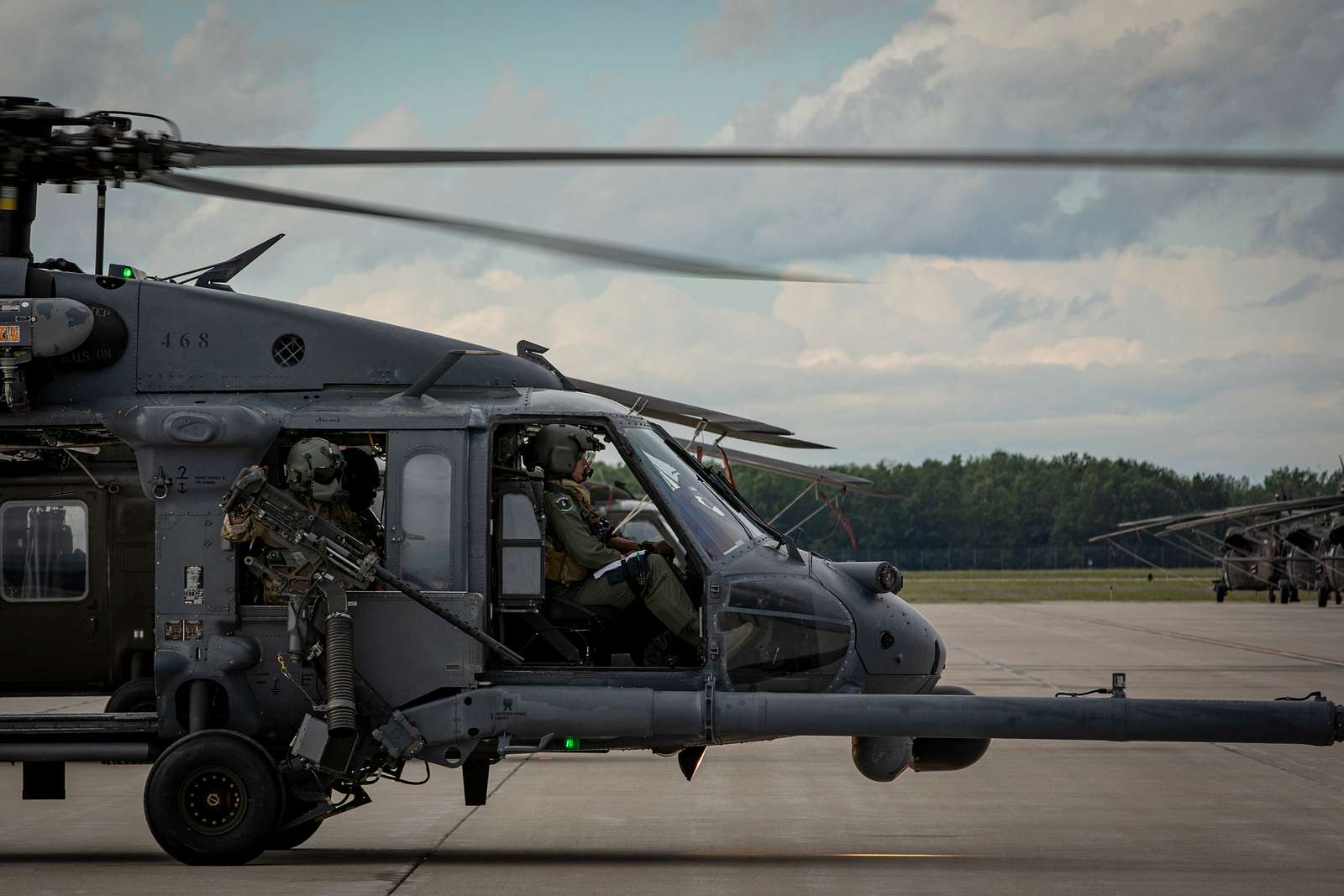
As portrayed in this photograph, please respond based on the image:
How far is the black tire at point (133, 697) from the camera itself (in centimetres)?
1030

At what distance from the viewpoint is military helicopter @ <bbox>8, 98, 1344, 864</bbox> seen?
816cm

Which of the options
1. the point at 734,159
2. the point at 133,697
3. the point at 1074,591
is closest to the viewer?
Result: the point at 734,159

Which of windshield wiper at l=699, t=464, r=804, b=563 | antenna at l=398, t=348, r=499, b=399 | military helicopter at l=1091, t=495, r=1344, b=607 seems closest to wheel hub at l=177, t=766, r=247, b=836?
antenna at l=398, t=348, r=499, b=399

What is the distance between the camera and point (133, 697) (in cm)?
1037

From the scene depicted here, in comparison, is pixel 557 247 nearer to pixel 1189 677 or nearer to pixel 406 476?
pixel 406 476

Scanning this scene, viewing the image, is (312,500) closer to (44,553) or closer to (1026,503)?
(44,553)

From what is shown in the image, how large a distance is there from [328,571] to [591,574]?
147 centimetres

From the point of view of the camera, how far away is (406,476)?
870cm

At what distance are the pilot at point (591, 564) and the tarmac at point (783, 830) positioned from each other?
1.25m

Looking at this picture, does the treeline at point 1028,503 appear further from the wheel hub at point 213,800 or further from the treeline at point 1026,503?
the wheel hub at point 213,800

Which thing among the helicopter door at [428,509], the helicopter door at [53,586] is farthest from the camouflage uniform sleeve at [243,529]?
the helicopter door at [53,586]

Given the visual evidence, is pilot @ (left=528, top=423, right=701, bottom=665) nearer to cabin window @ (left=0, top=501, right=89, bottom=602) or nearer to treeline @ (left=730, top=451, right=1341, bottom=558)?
cabin window @ (left=0, top=501, right=89, bottom=602)

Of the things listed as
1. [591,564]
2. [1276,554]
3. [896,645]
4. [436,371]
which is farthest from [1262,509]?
[436,371]

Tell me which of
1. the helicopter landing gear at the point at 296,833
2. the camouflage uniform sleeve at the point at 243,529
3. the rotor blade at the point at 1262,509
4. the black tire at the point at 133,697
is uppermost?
the rotor blade at the point at 1262,509
